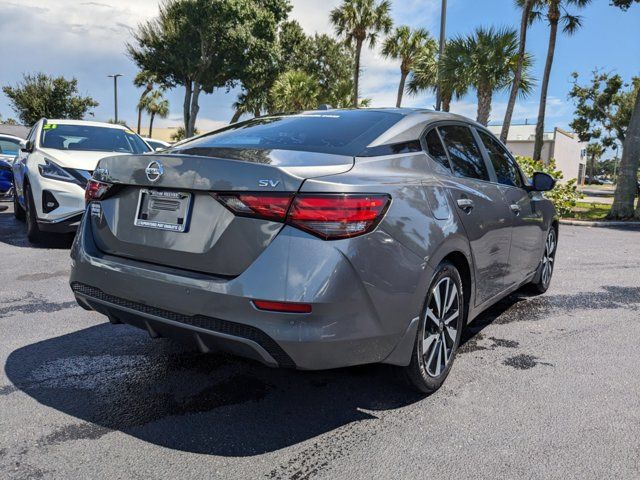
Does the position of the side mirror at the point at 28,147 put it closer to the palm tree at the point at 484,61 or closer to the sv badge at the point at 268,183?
the sv badge at the point at 268,183

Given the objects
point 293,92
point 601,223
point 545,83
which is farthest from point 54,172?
point 293,92

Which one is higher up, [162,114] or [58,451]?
[162,114]

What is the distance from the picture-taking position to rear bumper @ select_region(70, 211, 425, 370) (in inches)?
91.2

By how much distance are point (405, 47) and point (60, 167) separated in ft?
89.2

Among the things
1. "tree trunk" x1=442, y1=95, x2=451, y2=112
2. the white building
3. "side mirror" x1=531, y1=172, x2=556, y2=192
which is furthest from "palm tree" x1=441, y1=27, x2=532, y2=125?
the white building

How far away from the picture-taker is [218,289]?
2.40m

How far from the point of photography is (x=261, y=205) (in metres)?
2.38

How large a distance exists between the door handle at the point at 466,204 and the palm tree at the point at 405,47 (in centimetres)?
2847

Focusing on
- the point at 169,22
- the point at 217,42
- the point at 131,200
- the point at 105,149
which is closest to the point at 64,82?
the point at 169,22

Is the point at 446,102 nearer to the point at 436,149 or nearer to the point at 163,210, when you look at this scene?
the point at 436,149

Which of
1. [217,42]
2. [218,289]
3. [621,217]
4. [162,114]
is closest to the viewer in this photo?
[218,289]

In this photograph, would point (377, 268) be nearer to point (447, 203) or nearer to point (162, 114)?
point (447, 203)

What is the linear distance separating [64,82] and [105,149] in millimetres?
39841

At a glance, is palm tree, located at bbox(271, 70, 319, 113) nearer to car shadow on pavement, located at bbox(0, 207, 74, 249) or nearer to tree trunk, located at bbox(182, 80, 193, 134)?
tree trunk, located at bbox(182, 80, 193, 134)
